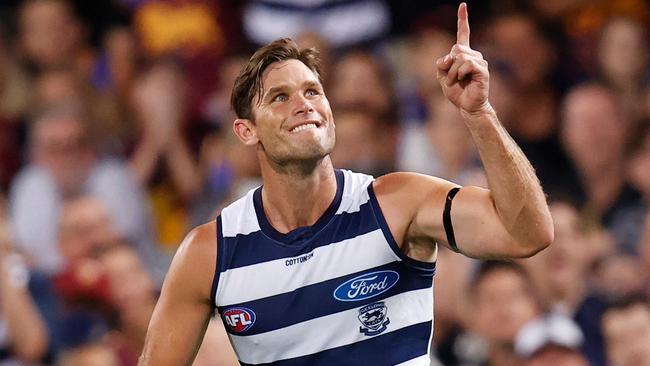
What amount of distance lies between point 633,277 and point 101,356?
2.84 metres

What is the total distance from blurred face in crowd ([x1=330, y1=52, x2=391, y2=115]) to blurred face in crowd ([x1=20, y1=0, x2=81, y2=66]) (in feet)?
6.32

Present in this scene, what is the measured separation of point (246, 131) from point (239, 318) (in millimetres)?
647

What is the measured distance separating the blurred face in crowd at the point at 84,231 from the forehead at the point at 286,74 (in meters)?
3.34

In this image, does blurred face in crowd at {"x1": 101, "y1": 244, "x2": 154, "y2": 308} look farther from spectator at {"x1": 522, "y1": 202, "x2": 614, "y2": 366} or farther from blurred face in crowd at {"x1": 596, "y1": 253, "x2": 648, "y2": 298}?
blurred face in crowd at {"x1": 596, "y1": 253, "x2": 648, "y2": 298}

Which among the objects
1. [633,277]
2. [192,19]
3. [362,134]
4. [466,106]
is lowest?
[633,277]

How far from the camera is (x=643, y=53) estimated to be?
7047 millimetres

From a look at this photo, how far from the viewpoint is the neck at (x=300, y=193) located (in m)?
4.17

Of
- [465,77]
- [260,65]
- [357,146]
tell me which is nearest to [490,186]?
[465,77]

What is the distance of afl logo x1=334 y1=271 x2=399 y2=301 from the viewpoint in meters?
4.00

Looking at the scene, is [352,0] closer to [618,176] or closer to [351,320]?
[618,176]

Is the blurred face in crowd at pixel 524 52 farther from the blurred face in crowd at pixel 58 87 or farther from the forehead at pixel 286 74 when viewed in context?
the forehead at pixel 286 74

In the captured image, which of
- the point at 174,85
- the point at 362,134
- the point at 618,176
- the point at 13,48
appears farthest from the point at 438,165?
the point at 13,48

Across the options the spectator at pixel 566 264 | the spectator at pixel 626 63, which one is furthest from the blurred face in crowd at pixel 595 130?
the spectator at pixel 566 264

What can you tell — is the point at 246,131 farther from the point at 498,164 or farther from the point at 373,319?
the point at 498,164
